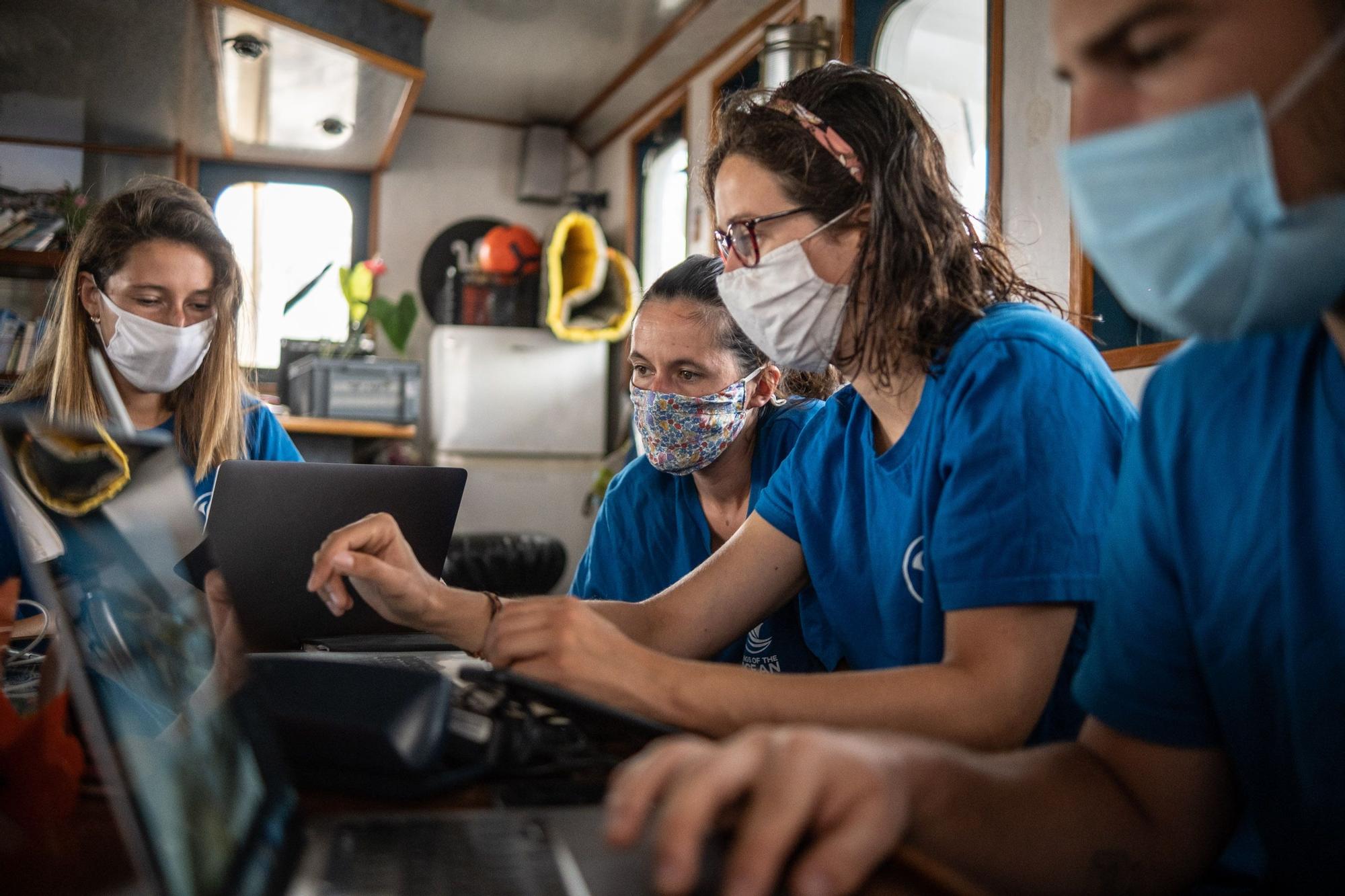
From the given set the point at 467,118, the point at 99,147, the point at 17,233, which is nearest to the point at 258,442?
the point at 17,233

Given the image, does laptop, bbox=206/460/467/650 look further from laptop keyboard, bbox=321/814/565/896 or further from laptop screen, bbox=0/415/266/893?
laptop keyboard, bbox=321/814/565/896

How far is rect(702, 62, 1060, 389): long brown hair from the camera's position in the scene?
1.20m

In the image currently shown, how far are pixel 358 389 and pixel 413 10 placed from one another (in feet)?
5.04

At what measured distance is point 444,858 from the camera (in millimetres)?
520

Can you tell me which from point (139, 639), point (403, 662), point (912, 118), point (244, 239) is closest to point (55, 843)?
point (139, 639)

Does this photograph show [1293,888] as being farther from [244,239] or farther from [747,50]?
[244,239]

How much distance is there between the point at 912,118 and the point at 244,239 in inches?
206

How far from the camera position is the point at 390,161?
5863 mm

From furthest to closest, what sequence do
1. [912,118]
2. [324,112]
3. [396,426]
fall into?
[324,112]
[396,426]
[912,118]

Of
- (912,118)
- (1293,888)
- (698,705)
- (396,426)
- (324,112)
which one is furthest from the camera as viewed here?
(324,112)

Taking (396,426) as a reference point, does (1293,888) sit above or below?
below

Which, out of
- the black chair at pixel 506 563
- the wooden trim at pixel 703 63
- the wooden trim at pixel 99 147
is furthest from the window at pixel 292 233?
the black chair at pixel 506 563

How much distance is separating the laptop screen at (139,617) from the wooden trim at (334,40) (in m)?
3.53

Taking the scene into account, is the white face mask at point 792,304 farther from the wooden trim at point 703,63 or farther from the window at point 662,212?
the window at point 662,212
